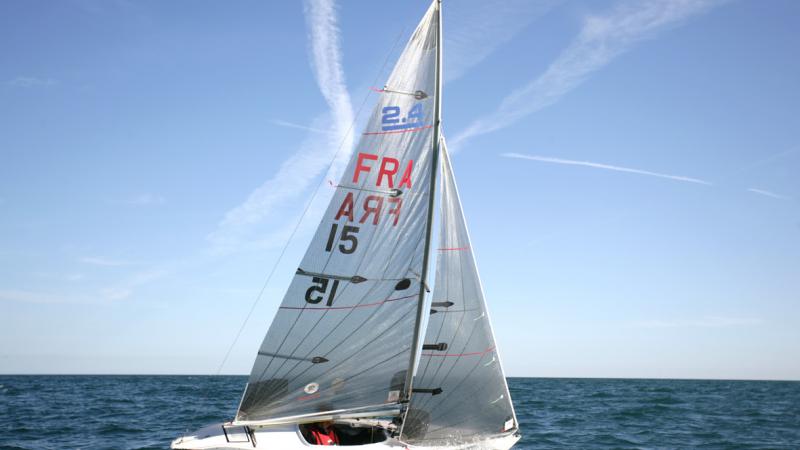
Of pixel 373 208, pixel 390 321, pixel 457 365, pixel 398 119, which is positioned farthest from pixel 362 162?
pixel 457 365

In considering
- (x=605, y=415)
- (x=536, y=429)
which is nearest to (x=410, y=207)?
(x=536, y=429)

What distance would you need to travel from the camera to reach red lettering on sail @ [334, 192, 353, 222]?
41.7 ft

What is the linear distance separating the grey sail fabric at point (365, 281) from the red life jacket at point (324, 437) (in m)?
0.47

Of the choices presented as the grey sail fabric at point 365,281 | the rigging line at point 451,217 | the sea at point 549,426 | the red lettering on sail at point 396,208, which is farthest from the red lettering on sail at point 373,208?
the sea at point 549,426

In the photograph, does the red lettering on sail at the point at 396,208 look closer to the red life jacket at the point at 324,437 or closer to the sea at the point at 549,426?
the red life jacket at the point at 324,437

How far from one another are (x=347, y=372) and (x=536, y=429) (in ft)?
48.5

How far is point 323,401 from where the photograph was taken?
12.6 metres

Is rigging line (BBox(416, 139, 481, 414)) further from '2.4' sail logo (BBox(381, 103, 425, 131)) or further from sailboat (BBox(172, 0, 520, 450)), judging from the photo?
'2.4' sail logo (BBox(381, 103, 425, 131))

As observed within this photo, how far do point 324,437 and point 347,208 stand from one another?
484 cm

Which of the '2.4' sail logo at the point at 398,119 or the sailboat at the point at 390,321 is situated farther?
the '2.4' sail logo at the point at 398,119

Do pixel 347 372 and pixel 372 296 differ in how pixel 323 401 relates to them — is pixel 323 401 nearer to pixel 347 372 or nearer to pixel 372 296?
pixel 347 372

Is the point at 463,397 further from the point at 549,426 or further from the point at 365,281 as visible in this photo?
the point at 549,426

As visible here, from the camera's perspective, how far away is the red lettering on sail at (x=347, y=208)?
12695 millimetres

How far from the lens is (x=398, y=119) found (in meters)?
13.0
